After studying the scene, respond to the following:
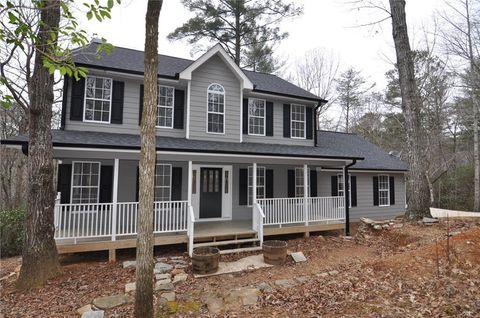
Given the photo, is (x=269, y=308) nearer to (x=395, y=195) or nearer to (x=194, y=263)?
(x=194, y=263)

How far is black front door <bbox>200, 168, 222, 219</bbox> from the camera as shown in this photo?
31.3 feet

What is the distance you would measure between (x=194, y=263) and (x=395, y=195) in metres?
11.7

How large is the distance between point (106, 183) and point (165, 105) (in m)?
3.20

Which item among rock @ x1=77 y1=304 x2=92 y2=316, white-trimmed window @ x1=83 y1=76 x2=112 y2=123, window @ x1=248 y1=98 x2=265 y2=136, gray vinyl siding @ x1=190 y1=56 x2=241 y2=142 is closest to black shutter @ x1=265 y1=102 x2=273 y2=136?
window @ x1=248 y1=98 x2=265 y2=136

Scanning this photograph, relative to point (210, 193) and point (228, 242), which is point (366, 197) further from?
point (228, 242)

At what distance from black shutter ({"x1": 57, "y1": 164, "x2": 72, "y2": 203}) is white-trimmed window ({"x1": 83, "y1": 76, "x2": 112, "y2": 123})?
159 centimetres

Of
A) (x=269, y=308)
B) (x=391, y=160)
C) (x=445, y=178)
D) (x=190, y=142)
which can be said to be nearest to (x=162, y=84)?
(x=190, y=142)

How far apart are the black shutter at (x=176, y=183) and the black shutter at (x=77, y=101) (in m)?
3.28

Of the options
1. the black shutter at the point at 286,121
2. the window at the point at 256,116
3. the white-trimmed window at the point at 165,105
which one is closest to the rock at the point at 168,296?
the white-trimmed window at the point at 165,105

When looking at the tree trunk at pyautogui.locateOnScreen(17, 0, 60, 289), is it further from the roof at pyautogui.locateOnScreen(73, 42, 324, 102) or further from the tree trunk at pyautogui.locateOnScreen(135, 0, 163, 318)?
the tree trunk at pyautogui.locateOnScreen(135, 0, 163, 318)

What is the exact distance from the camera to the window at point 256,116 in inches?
420

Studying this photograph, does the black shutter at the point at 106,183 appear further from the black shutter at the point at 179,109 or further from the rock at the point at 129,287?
the rock at the point at 129,287

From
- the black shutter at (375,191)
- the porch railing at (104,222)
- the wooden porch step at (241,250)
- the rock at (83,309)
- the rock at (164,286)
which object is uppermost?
the black shutter at (375,191)

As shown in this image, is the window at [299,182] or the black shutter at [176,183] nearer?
the black shutter at [176,183]
